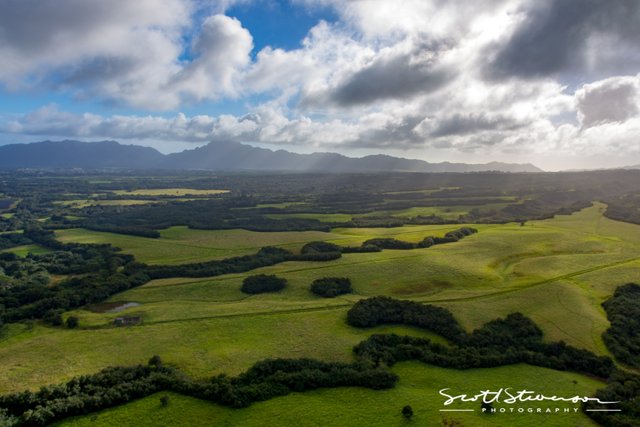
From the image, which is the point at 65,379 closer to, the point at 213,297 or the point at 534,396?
the point at 213,297

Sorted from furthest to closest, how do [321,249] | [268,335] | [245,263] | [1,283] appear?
[321,249] → [245,263] → [1,283] → [268,335]

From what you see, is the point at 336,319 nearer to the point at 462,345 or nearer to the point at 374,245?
the point at 462,345

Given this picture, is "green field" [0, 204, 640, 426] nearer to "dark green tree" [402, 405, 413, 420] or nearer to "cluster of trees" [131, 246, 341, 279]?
"dark green tree" [402, 405, 413, 420]

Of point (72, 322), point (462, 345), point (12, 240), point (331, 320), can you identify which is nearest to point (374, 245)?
point (331, 320)

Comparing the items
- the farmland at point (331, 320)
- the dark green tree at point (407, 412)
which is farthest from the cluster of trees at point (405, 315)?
the dark green tree at point (407, 412)

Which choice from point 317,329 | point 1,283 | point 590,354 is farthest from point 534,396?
point 1,283
